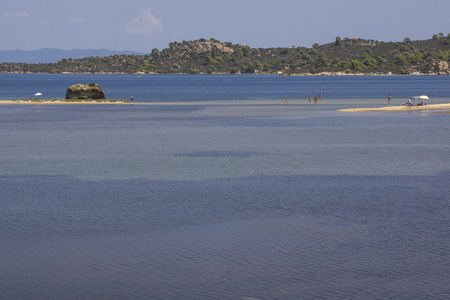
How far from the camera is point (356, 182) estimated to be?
1282 inches

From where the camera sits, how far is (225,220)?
2436 cm

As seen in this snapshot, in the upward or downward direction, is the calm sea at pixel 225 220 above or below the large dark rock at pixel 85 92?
below

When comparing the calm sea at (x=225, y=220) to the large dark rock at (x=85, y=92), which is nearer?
the calm sea at (x=225, y=220)

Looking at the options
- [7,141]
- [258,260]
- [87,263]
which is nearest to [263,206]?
[258,260]

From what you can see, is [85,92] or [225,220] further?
[85,92]

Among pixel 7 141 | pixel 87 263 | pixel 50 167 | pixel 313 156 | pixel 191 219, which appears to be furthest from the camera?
pixel 7 141

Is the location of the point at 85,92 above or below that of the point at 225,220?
above

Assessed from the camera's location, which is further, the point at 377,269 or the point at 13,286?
the point at 377,269

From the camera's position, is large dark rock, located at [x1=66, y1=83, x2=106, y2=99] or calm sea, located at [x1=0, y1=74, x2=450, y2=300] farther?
large dark rock, located at [x1=66, y1=83, x2=106, y2=99]

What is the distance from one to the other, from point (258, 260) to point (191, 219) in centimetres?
576

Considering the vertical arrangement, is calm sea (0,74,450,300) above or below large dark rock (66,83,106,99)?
below

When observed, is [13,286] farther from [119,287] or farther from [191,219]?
[191,219]

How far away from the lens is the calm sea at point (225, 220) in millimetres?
17391

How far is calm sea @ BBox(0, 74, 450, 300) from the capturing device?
17391 millimetres
